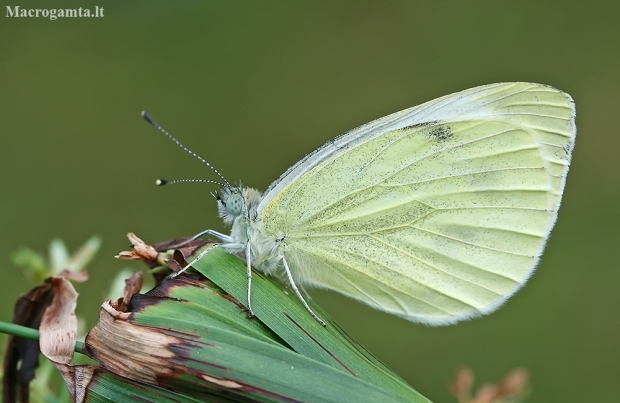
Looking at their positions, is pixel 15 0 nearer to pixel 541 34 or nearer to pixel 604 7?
pixel 541 34

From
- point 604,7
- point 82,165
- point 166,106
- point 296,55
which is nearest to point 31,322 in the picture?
point 82,165

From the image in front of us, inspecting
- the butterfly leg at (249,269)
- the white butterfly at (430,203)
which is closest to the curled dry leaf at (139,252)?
the butterfly leg at (249,269)

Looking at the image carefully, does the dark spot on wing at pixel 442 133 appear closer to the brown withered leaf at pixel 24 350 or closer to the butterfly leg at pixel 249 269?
the butterfly leg at pixel 249 269

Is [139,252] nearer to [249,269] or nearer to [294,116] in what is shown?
[249,269]

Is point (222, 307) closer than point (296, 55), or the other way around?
point (222, 307)

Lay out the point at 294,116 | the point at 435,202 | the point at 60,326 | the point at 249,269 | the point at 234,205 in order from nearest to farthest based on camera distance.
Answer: the point at 60,326 < the point at 249,269 < the point at 234,205 < the point at 435,202 < the point at 294,116

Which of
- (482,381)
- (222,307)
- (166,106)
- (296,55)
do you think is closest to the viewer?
(222,307)

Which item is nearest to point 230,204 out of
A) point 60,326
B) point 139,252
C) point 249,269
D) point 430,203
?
point 249,269
